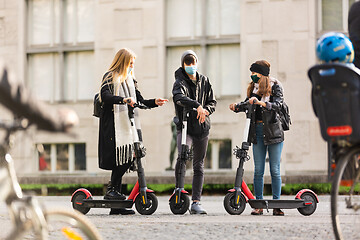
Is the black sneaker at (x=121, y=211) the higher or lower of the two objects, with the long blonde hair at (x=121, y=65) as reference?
lower

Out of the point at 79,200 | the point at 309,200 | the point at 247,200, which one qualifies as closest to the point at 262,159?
the point at 247,200

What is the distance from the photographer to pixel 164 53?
18.5m

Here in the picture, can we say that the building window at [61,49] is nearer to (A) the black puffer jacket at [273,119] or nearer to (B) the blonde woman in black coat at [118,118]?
(B) the blonde woman in black coat at [118,118]

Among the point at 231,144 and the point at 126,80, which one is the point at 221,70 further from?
the point at 126,80

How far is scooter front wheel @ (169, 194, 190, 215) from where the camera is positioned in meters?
8.79

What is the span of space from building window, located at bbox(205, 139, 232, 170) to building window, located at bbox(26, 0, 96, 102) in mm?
3389

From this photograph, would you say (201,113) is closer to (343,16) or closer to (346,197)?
(346,197)

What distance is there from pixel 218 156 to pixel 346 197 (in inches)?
520

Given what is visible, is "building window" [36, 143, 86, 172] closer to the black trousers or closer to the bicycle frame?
the black trousers

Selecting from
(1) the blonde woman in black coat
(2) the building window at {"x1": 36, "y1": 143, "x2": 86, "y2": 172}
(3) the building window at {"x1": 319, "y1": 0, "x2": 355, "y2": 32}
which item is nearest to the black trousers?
(1) the blonde woman in black coat

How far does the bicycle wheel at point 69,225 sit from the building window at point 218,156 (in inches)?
571

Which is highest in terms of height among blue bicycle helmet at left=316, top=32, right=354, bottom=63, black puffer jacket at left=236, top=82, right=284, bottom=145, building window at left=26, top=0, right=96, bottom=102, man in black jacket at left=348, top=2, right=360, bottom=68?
building window at left=26, top=0, right=96, bottom=102

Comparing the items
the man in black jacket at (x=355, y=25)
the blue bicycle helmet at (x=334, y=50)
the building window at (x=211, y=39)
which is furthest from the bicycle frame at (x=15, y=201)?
the building window at (x=211, y=39)

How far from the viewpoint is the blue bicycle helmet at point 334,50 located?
15.9ft
